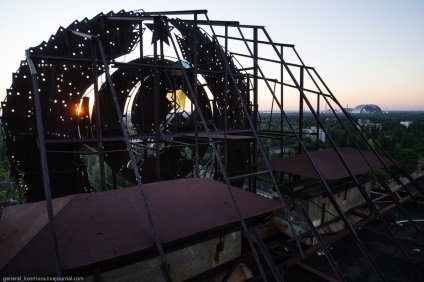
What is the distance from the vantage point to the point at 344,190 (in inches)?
297

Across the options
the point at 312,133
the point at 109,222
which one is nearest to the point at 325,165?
the point at 312,133

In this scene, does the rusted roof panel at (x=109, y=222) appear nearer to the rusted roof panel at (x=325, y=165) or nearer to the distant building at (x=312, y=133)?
the rusted roof panel at (x=325, y=165)

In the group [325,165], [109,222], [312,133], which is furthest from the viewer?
[312,133]

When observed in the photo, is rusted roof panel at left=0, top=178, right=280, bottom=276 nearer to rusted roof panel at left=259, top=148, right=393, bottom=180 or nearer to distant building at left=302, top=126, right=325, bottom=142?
rusted roof panel at left=259, top=148, right=393, bottom=180

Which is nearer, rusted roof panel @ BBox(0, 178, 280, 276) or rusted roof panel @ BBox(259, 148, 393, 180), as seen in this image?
rusted roof panel @ BBox(0, 178, 280, 276)

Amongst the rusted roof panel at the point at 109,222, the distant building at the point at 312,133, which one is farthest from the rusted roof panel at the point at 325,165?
the distant building at the point at 312,133

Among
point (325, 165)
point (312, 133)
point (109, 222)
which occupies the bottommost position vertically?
point (325, 165)

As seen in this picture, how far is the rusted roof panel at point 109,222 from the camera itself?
7.38ft

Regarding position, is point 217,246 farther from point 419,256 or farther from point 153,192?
point 419,256

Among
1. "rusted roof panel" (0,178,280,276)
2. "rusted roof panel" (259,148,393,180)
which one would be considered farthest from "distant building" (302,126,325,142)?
"rusted roof panel" (0,178,280,276)

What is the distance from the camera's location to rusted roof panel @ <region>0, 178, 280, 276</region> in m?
2.25

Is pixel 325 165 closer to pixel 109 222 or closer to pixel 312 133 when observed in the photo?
pixel 312 133

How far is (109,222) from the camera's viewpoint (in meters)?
2.78

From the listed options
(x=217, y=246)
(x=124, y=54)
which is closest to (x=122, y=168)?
(x=124, y=54)
